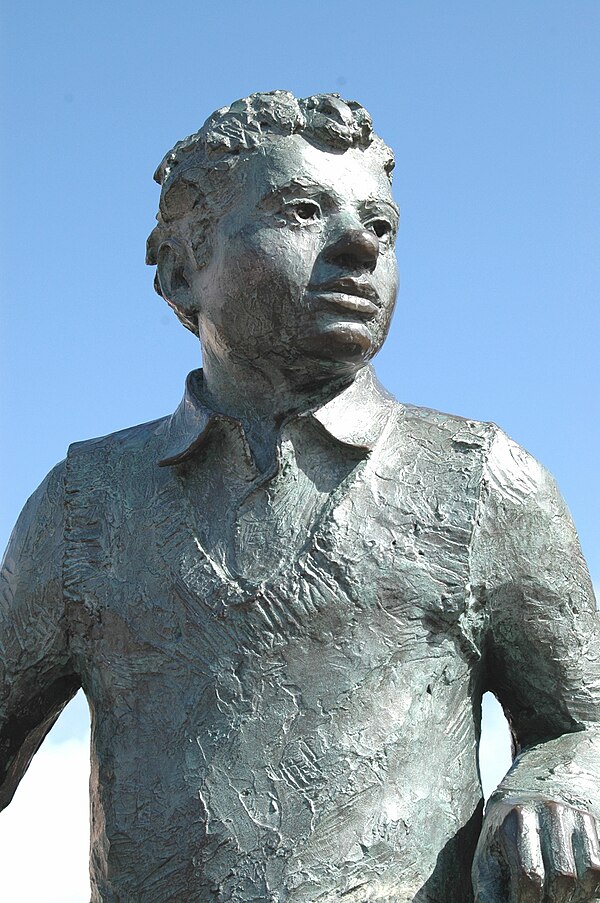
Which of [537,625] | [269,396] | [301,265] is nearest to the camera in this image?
[301,265]

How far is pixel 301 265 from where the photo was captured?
16.1 feet

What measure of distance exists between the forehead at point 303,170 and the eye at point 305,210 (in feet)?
0.18

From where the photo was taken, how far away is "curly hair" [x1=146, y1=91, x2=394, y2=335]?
16.6 ft

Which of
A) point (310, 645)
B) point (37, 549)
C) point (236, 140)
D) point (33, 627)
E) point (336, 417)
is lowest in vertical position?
point (310, 645)

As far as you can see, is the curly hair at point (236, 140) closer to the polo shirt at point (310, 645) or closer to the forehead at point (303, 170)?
the forehead at point (303, 170)

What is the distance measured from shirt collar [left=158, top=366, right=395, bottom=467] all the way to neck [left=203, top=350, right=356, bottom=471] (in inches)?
1.7

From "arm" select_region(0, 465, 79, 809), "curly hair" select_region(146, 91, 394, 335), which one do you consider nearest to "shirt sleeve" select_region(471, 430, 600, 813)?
"curly hair" select_region(146, 91, 394, 335)

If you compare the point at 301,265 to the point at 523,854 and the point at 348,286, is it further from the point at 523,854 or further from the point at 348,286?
the point at 523,854

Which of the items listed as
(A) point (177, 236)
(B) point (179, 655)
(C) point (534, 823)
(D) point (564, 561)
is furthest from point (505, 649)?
(A) point (177, 236)

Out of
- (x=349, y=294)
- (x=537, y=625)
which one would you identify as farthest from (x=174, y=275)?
(x=537, y=625)

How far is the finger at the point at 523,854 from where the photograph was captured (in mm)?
4508

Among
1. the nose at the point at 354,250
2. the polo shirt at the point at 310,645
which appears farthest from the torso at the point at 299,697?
the nose at the point at 354,250

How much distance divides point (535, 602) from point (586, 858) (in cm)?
80

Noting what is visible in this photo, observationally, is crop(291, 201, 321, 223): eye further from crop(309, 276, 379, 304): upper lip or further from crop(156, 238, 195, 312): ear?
crop(156, 238, 195, 312): ear
